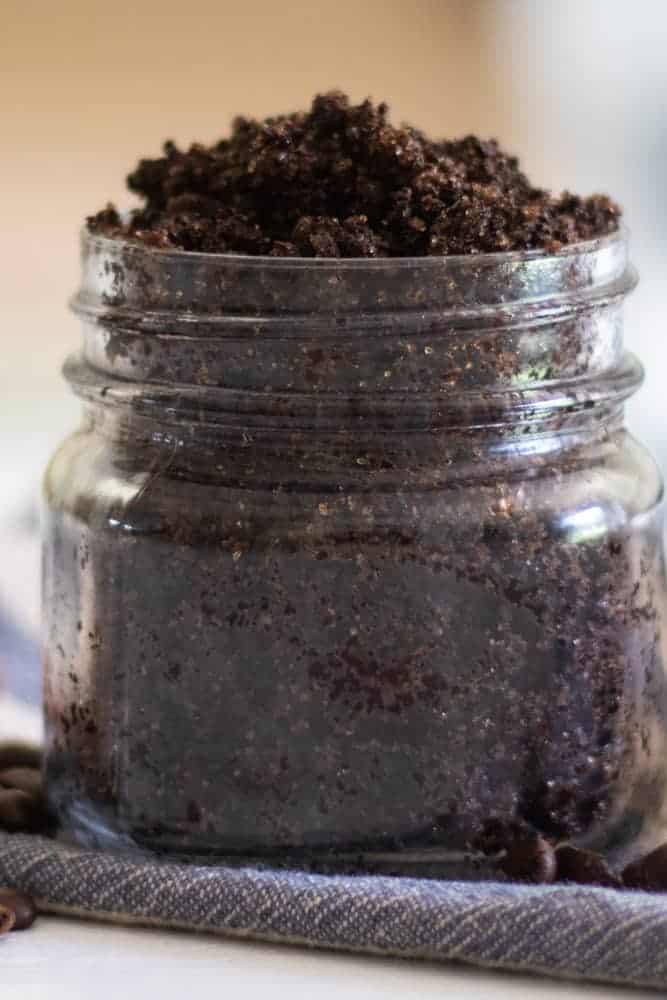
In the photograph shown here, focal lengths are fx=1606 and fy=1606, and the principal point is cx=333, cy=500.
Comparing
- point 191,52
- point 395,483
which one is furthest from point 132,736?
point 191,52

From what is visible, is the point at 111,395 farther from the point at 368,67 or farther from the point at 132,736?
the point at 368,67

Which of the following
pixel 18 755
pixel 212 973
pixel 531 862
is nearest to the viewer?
pixel 212 973

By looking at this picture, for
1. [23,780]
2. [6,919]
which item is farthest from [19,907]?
[23,780]

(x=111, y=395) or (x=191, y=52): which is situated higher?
(x=191, y=52)

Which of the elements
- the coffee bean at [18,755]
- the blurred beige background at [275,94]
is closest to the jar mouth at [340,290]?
the coffee bean at [18,755]

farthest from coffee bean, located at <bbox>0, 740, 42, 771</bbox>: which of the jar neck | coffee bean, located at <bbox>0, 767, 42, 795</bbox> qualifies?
the jar neck

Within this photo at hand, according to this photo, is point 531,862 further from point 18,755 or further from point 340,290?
point 18,755

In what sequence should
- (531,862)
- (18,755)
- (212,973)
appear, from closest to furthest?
1. (212,973)
2. (531,862)
3. (18,755)
